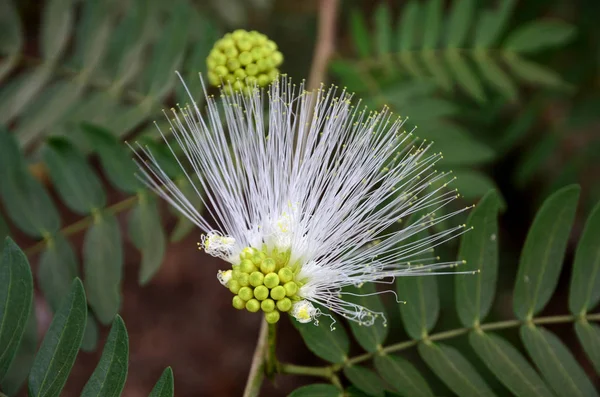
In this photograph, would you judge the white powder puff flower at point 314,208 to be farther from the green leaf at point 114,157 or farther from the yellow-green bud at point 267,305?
the green leaf at point 114,157

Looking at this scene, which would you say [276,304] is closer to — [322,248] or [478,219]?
[322,248]

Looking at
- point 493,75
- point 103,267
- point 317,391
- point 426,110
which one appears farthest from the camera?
point 493,75

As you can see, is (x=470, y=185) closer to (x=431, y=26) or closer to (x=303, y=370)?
(x=431, y=26)

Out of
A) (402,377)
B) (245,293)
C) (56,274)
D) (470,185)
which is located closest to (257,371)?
(245,293)

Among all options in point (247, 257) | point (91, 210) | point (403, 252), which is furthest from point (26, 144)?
point (403, 252)

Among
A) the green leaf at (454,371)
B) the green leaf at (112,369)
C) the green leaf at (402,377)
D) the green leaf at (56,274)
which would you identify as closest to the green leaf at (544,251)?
the green leaf at (454,371)
